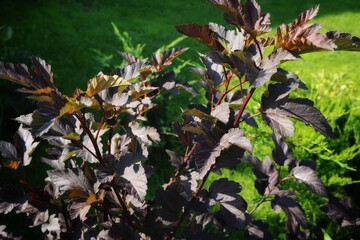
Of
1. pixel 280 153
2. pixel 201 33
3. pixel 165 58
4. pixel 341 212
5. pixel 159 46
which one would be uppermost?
pixel 201 33

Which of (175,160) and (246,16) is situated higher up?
(246,16)

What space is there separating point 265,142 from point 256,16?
4.65 ft

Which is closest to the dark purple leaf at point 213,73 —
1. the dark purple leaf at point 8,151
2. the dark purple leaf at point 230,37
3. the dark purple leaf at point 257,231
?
the dark purple leaf at point 230,37

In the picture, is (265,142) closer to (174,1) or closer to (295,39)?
(295,39)

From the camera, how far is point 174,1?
7.96 m

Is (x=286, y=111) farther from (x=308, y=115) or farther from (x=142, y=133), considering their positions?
(x=142, y=133)

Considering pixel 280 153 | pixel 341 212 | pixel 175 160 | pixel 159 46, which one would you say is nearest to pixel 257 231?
pixel 280 153

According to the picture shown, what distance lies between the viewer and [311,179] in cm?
144

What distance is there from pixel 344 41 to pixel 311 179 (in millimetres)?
614

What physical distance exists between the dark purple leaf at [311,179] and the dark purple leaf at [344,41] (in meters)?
0.54

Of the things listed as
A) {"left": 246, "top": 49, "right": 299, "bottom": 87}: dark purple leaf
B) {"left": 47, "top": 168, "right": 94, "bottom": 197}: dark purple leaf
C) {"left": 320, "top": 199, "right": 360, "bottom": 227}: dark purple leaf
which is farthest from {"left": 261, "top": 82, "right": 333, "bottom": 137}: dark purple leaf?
{"left": 320, "top": 199, "right": 360, "bottom": 227}: dark purple leaf

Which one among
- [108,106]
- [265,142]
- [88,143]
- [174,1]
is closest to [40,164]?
[265,142]

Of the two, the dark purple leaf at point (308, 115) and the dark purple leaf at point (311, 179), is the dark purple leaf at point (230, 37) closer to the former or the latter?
the dark purple leaf at point (308, 115)

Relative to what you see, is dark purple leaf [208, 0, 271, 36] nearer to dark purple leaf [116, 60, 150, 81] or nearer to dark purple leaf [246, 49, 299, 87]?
A: dark purple leaf [246, 49, 299, 87]
